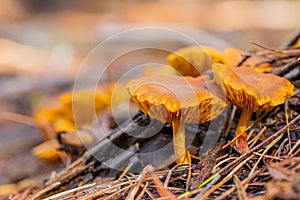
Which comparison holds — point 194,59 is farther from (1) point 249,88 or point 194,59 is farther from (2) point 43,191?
(2) point 43,191

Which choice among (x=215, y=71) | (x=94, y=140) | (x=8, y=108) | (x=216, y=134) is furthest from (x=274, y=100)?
(x=8, y=108)

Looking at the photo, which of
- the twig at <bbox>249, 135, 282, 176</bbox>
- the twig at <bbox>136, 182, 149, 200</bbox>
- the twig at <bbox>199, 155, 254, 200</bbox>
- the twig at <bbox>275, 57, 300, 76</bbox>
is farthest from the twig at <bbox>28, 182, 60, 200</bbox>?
the twig at <bbox>275, 57, 300, 76</bbox>

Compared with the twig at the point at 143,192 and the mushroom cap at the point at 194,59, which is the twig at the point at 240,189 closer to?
the twig at the point at 143,192

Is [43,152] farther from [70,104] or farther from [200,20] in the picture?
[200,20]

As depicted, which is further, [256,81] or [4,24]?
[4,24]

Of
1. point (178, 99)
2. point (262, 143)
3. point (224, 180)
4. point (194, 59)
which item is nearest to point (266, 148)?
point (262, 143)

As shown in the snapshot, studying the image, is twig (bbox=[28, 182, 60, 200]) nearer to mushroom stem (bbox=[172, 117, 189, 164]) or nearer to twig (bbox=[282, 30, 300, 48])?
mushroom stem (bbox=[172, 117, 189, 164])
